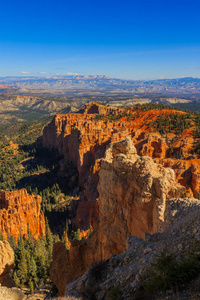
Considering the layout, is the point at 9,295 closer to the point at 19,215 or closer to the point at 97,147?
the point at 19,215

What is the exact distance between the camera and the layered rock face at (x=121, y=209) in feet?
38.1

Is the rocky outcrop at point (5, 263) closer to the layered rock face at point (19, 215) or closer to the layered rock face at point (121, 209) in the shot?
the layered rock face at point (121, 209)

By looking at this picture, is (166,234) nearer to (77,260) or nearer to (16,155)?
(77,260)

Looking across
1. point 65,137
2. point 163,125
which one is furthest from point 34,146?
point 163,125

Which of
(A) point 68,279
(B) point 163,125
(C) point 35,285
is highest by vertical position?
(B) point 163,125

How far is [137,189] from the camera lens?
12750 millimetres

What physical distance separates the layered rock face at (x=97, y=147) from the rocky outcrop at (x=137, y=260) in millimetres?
14012

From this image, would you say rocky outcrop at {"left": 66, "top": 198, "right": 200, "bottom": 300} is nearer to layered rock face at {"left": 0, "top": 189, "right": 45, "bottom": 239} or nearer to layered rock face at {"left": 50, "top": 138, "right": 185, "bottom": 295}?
layered rock face at {"left": 50, "top": 138, "right": 185, "bottom": 295}

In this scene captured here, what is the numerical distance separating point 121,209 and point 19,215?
19.0 metres

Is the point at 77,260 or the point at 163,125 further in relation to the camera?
the point at 163,125

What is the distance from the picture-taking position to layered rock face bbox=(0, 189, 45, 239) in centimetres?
2702

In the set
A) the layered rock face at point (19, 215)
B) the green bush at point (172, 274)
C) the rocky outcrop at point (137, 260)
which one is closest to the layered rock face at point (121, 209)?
the rocky outcrop at point (137, 260)

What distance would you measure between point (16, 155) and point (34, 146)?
7.33 m

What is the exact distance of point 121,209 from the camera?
1364 cm
